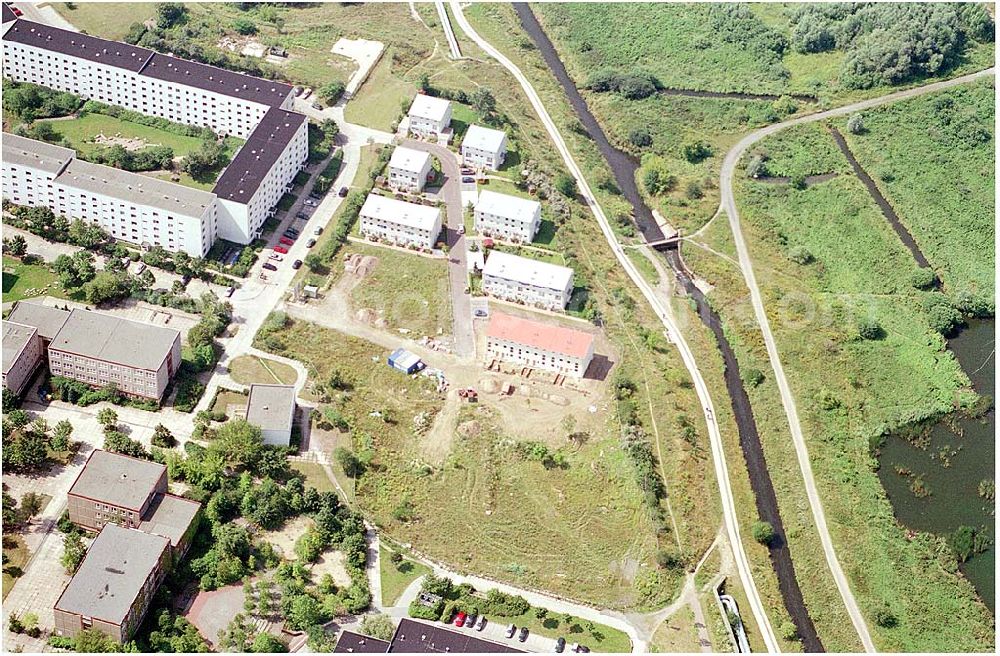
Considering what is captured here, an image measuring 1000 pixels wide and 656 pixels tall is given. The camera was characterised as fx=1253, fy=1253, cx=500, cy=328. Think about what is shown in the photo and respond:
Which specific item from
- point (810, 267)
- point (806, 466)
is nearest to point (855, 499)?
point (806, 466)

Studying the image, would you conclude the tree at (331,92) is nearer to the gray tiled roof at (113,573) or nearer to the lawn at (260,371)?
the lawn at (260,371)

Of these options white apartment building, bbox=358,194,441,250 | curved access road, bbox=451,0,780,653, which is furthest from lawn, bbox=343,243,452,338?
curved access road, bbox=451,0,780,653

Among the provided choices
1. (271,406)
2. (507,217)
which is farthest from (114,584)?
(507,217)

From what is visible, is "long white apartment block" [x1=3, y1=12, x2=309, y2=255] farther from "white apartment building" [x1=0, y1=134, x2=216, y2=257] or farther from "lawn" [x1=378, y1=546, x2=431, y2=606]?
"lawn" [x1=378, y1=546, x2=431, y2=606]

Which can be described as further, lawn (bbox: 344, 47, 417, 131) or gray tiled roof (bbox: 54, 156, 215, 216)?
lawn (bbox: 344, 47, 417, 131)

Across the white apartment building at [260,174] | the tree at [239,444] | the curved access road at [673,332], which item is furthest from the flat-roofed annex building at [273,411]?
the curved access road at [673,332]

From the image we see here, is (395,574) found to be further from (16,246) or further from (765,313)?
(16,246)
